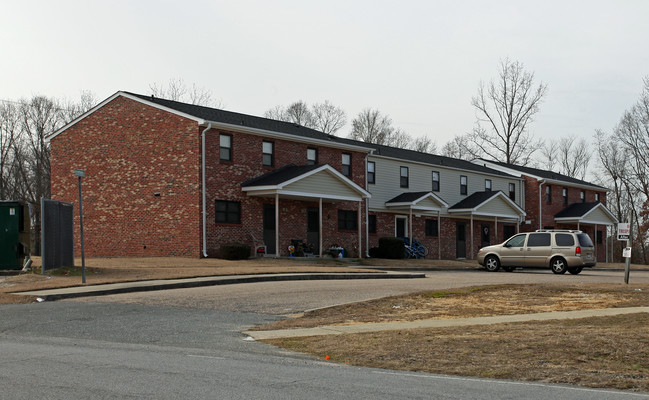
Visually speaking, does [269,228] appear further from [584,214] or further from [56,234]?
[584,214]

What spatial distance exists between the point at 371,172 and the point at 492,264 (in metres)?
12.1

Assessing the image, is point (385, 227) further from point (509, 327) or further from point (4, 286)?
point (509, 327)

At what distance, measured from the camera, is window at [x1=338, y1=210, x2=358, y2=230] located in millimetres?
38156

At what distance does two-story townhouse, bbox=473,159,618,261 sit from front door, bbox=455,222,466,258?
7463mm

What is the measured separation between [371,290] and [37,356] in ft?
36.4

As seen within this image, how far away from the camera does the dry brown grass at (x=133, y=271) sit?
1947cm

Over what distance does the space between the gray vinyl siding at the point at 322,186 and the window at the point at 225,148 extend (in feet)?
9.73

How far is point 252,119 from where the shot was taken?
37344 mm

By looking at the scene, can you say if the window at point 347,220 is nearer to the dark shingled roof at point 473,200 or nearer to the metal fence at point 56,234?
the dark shingled roof at point 473,200

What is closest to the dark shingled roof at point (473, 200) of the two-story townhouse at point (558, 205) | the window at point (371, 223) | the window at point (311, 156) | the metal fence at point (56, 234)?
the window at point (371, 223)

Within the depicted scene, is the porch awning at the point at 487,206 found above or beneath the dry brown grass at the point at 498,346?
above

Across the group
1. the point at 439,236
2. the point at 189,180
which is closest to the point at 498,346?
the point at 189,180

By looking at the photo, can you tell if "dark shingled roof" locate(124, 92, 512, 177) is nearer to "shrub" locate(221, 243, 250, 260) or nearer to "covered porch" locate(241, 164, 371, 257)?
"covered porch" locate(241, 164, 371, 257)

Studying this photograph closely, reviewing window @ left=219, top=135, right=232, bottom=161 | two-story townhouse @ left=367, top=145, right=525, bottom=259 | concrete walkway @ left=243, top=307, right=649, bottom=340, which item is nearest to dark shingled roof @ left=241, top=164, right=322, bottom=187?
window @ left=219, top=135, right=232, bottom=161
